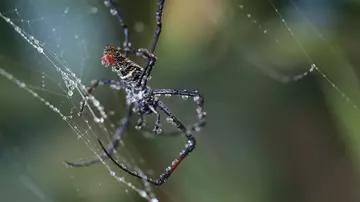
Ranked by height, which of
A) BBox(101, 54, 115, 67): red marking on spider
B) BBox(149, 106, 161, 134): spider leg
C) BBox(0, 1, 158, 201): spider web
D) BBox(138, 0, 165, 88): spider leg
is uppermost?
BBox(138, 0, 165, 88): spider leg

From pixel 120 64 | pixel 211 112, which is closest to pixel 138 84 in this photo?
pixel 120 64

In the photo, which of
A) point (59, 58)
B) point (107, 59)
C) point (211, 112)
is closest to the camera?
point (107, 59)

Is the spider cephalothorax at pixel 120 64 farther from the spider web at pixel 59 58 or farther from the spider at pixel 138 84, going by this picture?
the spider web at pixel 59 58

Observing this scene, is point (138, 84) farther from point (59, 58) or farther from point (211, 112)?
point (211, 112)

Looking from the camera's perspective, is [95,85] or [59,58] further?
[59,58]

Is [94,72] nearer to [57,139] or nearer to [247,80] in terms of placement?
[57,139]

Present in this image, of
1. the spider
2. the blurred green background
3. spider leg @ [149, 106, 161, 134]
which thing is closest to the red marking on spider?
the spider

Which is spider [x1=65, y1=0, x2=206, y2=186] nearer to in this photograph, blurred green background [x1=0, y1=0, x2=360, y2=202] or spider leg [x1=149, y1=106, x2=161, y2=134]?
spider leg [x1=149, y1=106, x2=161, y2=134]
